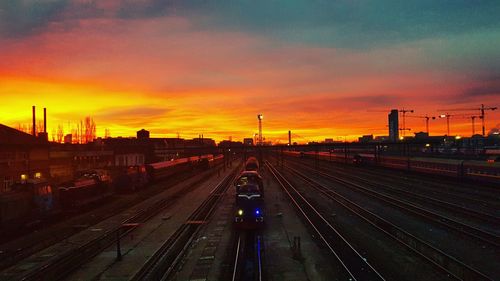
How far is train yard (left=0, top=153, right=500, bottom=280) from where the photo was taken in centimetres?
1689

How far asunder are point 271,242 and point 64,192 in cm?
2189

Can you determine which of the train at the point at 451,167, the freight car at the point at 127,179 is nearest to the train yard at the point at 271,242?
the train at the point at 451,167

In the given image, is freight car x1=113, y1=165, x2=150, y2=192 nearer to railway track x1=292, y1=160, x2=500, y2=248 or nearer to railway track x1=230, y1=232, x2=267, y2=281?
railway track x1=230, y1=232, x2=267, y2=281

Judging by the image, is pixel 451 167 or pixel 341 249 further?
pixel 451 167

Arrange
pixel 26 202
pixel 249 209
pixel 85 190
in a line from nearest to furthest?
pixel 249 209 < pixel 26 202 < pixel 85 190

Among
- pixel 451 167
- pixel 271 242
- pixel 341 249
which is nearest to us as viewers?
pixel 341 249

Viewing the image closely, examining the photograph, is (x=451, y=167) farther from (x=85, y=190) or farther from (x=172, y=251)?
(x=85, y=190)

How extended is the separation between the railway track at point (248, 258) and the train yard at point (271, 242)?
0.06 m

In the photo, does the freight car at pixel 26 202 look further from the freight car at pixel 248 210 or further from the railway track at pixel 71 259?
the freight car at pixel 248 210

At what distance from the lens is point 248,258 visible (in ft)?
63.3

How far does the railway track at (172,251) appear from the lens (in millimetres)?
16797

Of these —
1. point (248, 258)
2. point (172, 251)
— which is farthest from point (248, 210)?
point (172, 251)

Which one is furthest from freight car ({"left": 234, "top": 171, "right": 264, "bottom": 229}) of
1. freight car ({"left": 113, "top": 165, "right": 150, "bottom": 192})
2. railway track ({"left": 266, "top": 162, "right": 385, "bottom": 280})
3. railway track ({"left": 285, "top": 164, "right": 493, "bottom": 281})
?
freight car ({"left": 113, "top": 165, "right": 150, "bottom": 192})

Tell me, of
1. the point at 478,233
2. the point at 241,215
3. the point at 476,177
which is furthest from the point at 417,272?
the point at 476,177
